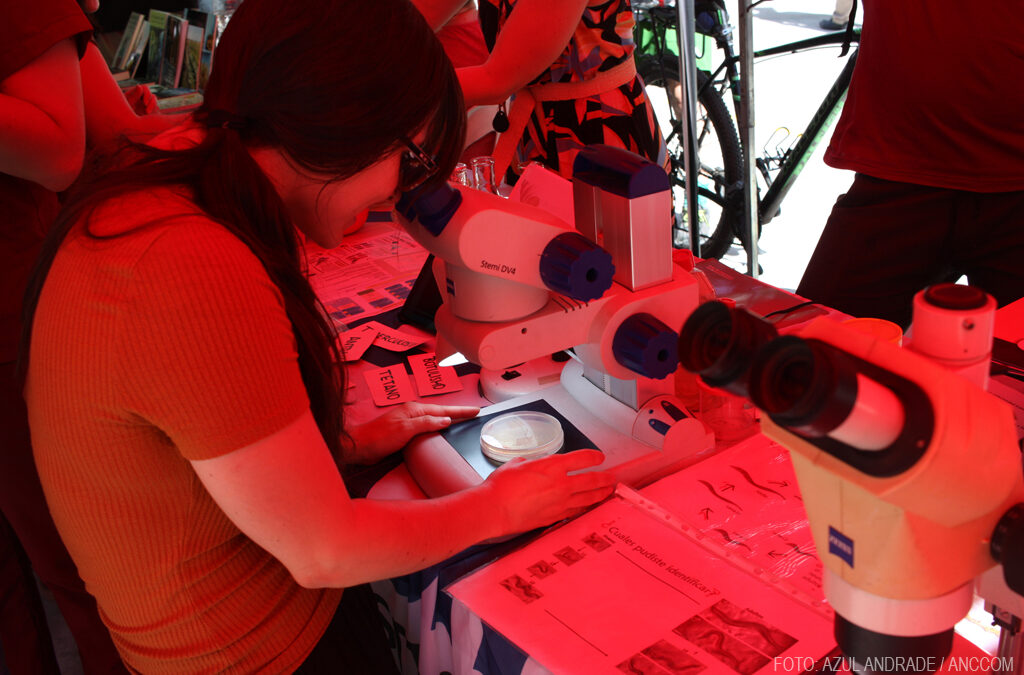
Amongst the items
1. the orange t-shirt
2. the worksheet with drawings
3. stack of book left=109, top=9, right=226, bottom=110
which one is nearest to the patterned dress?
the worksheet with drawings

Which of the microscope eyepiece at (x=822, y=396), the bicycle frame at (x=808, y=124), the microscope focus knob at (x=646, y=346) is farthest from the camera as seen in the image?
the bicycle frame at (x=808, y=124)

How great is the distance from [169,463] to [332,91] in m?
0.38

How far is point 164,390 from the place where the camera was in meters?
0.70

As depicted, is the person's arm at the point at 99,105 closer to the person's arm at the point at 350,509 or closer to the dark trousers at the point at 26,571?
the dark trousers at the point at 26,571

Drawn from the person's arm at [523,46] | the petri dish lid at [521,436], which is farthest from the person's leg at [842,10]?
the petri dish lid at [521,436]

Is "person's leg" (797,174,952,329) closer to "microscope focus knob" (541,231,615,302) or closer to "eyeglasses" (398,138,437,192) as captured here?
"microscope focus knob" (541,231,615,302)

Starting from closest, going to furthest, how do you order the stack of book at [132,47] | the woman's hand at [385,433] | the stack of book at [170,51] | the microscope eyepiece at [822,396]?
the microscope eyepiece at [822,396] < the woman's hand at [385,433] < the stack of book at [170,51] < the stack of book at [132,47]

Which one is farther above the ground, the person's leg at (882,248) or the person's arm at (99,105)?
the person's arm at (99,105)

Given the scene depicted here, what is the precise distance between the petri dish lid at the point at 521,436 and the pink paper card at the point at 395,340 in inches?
14.0

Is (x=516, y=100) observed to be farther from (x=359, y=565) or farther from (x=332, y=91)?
→ (x=359, y=565)

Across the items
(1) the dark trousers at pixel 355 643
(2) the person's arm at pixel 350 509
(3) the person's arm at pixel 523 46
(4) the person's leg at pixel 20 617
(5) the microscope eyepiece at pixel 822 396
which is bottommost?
(4) the person's leg at pixel 20 617

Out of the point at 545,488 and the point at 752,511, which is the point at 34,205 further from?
the point at 752,511

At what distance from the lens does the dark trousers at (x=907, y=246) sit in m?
1.57

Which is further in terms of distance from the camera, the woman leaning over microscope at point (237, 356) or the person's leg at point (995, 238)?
the person's leg at point (995, 238)
